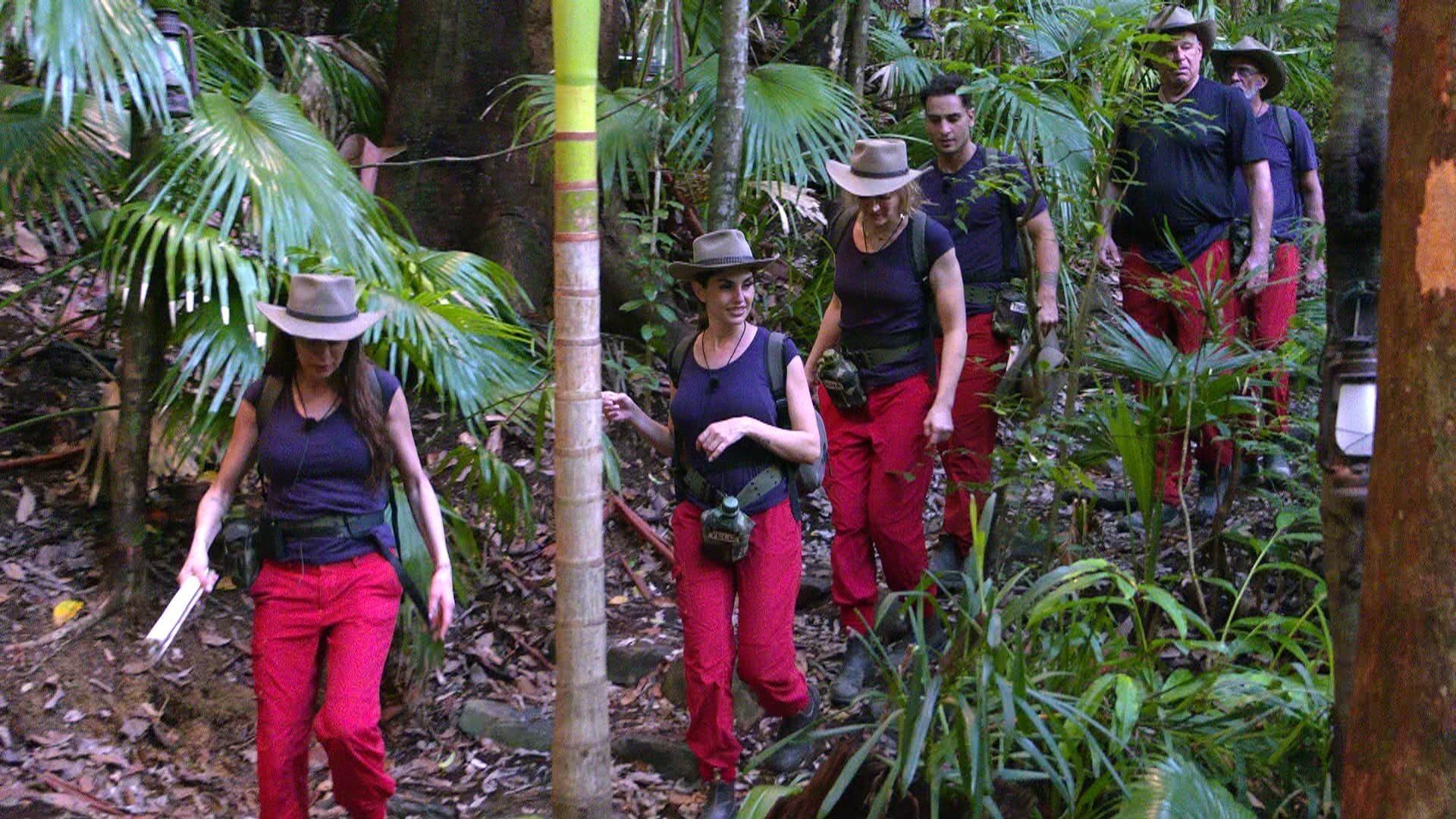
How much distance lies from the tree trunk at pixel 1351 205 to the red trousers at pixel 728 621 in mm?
1760

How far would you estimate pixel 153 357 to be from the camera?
18.5 ft

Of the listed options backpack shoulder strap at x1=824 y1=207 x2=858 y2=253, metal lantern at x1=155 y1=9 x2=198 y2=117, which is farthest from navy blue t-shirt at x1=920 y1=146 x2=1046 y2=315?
metal lantern at x1=155 y1=9 x2=198 y2=117

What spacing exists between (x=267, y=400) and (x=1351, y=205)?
10.2 ft

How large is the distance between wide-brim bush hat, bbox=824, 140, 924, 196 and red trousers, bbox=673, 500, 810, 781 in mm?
1258

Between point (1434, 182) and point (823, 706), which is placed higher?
point (1434, 182)

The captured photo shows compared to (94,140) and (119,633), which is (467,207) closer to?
(94,140)

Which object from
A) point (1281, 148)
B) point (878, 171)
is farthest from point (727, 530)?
point (1281, 148)

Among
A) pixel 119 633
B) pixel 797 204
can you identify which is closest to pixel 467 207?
pixel 797 204

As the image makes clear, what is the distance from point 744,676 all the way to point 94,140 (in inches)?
135

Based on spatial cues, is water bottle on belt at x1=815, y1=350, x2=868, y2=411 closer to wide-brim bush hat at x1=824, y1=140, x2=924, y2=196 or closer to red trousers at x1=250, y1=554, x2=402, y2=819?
wide-brim bush hat at x1=824, y1=140, x2=924, y2=196

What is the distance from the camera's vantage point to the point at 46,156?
5.47 m

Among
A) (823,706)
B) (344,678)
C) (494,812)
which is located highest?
(344,678)

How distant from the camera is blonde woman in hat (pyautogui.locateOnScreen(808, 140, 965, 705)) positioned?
16.8 ft

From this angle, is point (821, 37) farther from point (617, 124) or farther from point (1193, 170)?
point (1193, 170)
